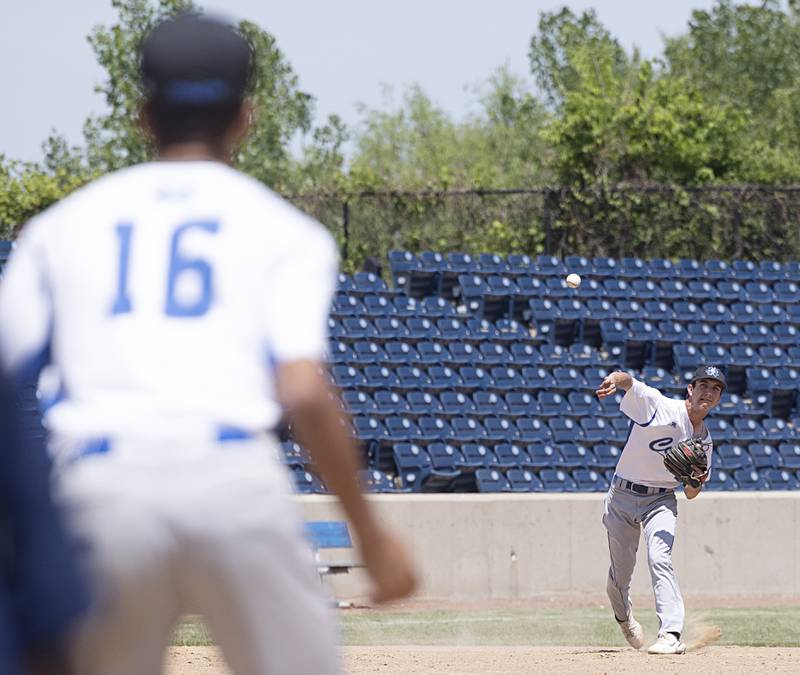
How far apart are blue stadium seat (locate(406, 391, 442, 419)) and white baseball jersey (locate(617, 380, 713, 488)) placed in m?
7.91

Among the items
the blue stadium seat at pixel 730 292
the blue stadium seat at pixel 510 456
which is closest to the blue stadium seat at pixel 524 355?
the blue stadium seat at pixel 510 456

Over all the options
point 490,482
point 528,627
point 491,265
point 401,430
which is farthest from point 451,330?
point 528,627

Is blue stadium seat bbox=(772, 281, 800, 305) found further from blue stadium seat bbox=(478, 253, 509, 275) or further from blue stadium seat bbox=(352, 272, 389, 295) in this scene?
blue stadium seat bbox=(352, 272, 389, 295)

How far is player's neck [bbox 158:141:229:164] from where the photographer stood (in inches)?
101

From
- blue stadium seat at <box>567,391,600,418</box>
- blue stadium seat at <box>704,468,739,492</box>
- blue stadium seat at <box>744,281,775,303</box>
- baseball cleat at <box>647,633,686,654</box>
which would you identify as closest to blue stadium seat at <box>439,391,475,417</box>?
blue stadium seat at <box>567,391,600,418</box>

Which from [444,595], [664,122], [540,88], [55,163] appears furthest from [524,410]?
[540,88]

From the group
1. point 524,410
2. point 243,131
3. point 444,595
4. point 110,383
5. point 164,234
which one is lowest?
point 444,595

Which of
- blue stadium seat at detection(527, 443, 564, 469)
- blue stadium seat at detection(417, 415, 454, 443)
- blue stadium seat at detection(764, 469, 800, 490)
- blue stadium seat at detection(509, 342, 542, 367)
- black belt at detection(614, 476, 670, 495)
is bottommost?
blue stadium seat at detection(764, 469, 800, 490)

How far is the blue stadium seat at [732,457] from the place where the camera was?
17.4 metres

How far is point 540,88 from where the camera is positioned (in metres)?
65.2

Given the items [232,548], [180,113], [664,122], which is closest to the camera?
[232,548]

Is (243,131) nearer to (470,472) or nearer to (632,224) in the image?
(470,472)

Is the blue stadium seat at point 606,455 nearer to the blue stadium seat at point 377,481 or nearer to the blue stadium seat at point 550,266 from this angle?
the blue stadium seat at point 377,481

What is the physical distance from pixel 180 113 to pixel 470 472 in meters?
14.2
